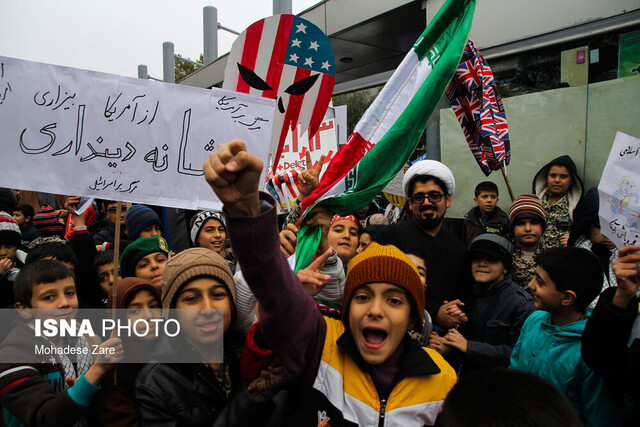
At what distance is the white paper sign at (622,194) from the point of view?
1.88 meters

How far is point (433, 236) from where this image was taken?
3.03 metres

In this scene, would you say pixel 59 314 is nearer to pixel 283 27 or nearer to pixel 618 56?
pixel 283 27

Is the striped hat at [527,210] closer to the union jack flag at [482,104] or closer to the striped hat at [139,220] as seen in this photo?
the union jack flag at [482,104]

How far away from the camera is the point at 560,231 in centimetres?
388

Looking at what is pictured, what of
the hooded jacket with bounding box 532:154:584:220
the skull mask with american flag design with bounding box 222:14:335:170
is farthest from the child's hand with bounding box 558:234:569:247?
the skull mask with american flag design with bounding box 222:14:335:170

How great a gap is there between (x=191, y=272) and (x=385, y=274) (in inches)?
32.4

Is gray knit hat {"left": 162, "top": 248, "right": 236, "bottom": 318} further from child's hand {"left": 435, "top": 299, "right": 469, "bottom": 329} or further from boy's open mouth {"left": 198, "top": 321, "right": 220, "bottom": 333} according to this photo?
child's hand {"left": 435, "top": 299, "right": 469, "bottom": 329}

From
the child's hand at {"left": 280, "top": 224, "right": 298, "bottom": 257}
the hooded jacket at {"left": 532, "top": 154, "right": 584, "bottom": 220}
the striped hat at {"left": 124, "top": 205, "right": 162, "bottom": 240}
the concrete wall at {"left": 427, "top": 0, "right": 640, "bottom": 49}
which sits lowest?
the child's hand at {"left": 280, "top": 224, "right": 298, "bottom": 257}

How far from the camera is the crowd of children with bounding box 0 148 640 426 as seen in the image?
3.48ft

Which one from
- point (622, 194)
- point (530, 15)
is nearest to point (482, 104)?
point (622, 194)

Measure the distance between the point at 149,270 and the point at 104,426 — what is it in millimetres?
1276

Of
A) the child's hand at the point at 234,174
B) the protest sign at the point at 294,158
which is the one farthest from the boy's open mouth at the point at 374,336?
the protest sign at the point at 294,158

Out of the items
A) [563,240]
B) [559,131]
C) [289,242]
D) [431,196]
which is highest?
[559,131]

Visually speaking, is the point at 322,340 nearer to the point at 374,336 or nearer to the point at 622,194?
the point at 374,336
